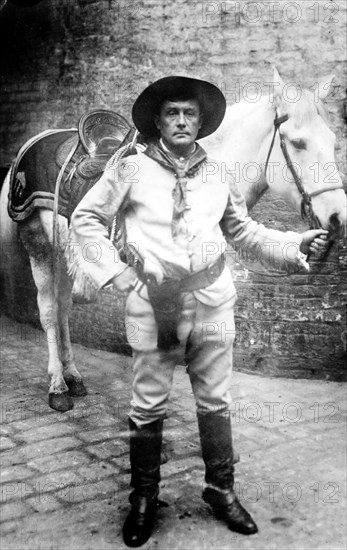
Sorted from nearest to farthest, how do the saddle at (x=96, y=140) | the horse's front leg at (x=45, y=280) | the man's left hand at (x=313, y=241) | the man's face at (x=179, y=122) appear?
the man's face at (x=179, y=122) → the man's left hand at (x=313, y=241) → the saddle at (x=96, y=140) → the horse's front leg at (x=45, y=280)

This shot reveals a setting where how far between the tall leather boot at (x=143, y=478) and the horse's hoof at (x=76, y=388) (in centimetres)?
196

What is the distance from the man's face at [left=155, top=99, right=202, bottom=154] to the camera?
3.02 meters

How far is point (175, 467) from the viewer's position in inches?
155

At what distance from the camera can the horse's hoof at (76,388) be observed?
5.11 m

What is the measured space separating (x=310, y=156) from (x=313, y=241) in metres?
Answer: 0.58

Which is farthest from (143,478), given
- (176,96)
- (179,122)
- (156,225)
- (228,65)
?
(228,65)

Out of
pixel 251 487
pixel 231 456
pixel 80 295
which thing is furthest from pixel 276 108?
pixel 251 487

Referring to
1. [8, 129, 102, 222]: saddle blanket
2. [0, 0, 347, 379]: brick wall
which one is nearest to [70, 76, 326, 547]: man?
[8, 129, 102, 222]: saddle blanket

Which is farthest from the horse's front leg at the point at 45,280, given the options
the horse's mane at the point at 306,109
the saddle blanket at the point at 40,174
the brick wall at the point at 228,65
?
the horse's mane at the point at 306,109

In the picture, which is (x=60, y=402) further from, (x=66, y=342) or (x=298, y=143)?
(x=298, y=143)

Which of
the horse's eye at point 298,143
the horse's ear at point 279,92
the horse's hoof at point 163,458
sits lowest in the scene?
the horse's hoof at point 163,458

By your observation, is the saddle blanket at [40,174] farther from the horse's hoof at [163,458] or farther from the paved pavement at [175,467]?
the horse's hoof at [163,458]

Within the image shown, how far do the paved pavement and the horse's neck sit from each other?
5.54 ft

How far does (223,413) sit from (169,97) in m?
1.56
